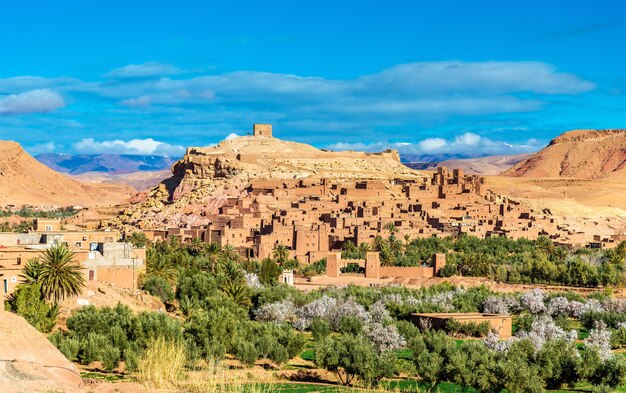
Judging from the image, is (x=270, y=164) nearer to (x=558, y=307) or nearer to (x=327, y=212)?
(x=327, y=212)

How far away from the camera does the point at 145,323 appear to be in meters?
32.4

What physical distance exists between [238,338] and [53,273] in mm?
6918

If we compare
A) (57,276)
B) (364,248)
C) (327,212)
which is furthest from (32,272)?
(327,212)

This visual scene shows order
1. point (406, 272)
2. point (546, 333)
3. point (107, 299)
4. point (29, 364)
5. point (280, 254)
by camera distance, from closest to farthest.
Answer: point (29, 364) < point (107, 299) < point (546, 333) < point (406, 272) < point (280, 254)

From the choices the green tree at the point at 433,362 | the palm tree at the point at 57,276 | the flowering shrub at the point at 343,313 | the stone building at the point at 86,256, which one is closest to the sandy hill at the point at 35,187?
the stone building at the point at 86,256

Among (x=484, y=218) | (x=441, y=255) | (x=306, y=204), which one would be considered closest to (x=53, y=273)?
(x=441, y=255)

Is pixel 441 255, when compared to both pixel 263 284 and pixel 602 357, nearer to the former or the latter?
pixel 263 284

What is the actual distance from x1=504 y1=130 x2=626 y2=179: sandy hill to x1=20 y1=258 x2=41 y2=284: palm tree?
134440 millimetres

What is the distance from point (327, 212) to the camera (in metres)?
75.2

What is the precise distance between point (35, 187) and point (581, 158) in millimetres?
87499

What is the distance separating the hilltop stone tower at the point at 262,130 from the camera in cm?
11919

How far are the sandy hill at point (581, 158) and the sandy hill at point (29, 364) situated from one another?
Result: 146448 millimetres

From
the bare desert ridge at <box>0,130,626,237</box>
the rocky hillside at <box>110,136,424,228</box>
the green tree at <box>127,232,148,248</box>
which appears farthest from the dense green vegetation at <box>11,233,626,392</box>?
the bare desert ridge at <box>0,130,626,237</box>

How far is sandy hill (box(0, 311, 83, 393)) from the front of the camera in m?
18.4
